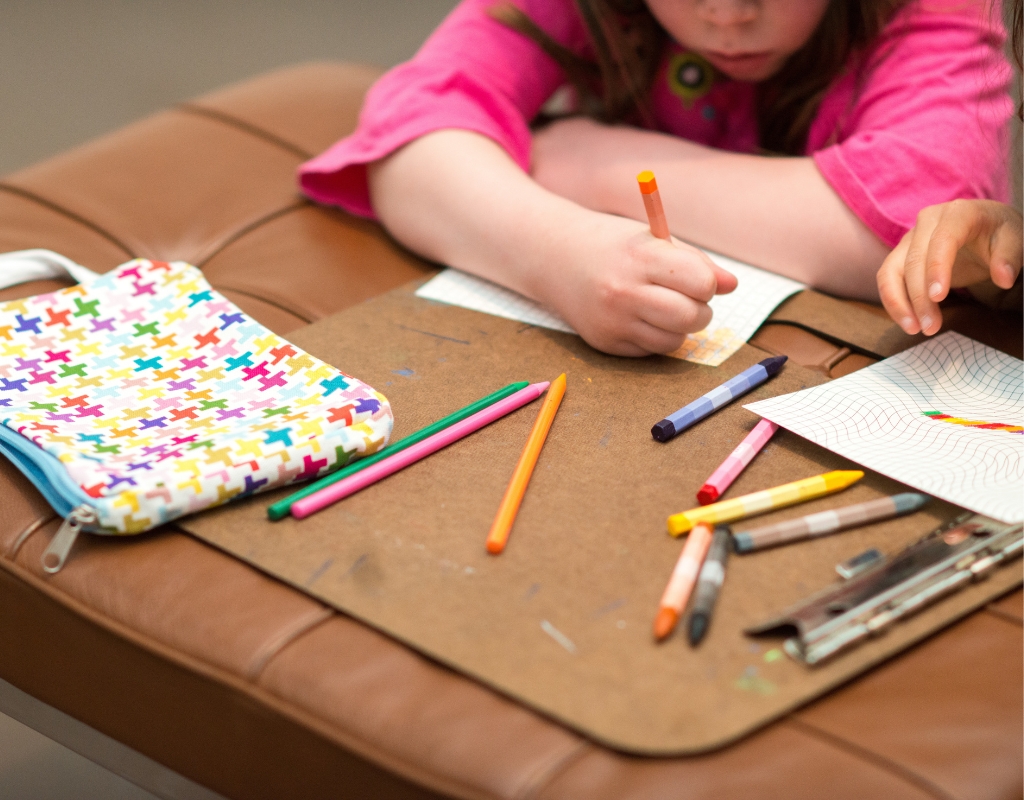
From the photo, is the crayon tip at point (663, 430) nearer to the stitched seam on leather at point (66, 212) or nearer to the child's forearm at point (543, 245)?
the child's forearm at point (543, 245)

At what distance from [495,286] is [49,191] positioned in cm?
37

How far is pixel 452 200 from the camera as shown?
67 cm

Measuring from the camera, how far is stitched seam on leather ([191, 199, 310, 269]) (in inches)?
28.3

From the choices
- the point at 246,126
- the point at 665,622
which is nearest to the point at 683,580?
the point at 665,622

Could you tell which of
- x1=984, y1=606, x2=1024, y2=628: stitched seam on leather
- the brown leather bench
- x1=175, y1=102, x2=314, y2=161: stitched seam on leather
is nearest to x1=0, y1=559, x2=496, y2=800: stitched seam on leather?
the brown leather bench

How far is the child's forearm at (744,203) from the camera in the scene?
0.64 metres

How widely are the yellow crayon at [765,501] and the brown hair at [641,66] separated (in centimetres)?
39

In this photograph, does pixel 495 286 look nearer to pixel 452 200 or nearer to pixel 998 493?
pixel 452 200

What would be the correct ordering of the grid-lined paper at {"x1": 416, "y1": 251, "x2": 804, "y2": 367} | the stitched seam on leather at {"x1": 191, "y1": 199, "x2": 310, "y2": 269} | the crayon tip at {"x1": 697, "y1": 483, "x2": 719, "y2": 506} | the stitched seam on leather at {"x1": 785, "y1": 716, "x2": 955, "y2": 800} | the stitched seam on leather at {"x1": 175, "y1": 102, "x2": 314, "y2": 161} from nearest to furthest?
the stitched seam on leather at {"x1": 785, "y1": 716, "x2": 955, "y2": 800}, the crayon tip at {"x1": 697, "y1": 483, "x2": 719, "y2": 506}, the grid-lined paper at {"x1": 416, "y1": 251, "x2": 804, "y2": 367}, the stitched seam on leather at {"x1": 191, "y1": 199, "x2": 310, "y2": 269}, the stitched seam on leather at {"x1": 175, "y1": 102, "x2": 314, "y2": 161}

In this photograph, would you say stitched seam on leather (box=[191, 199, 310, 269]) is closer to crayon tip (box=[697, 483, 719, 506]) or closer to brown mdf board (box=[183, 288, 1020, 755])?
brown mdf board (box=[183, 288, 1020, 755])

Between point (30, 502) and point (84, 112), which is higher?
point (30, 502)

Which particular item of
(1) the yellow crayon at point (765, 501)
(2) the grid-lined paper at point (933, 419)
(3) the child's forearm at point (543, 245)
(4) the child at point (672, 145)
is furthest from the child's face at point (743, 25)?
(1) the yellow crayon at point (765, 501)

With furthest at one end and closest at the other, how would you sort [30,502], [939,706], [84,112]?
1. [84,112]
2. [30,502]
3. [939,706]

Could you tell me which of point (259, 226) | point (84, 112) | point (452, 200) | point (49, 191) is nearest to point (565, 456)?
point (452, 200)
